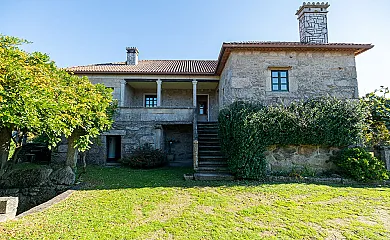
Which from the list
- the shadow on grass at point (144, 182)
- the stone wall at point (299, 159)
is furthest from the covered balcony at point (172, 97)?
the stone wall at point (299, 159)

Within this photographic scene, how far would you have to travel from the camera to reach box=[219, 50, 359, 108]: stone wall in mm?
9195

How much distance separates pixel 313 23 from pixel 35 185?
13.4 meters

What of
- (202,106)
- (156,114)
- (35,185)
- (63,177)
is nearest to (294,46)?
(156,114)

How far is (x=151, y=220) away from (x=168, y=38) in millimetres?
9413

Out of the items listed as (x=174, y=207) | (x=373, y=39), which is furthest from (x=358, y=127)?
(x=174, y=207)

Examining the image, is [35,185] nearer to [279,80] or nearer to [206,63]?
[279,80]

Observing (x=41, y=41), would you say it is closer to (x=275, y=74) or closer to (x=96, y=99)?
(x=96, y=99)

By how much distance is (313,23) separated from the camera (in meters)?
10.7

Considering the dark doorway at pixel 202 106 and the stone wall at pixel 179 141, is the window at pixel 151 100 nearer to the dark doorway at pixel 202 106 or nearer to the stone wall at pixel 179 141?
the dark doorway at pixel 202 106

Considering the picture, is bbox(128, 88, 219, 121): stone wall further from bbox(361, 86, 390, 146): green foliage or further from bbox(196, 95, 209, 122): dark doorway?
bbox(361, 86, 390, 146): green foliage

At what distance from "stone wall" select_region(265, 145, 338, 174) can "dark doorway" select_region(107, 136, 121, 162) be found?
7938mm

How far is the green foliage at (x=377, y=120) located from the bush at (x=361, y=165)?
869mm

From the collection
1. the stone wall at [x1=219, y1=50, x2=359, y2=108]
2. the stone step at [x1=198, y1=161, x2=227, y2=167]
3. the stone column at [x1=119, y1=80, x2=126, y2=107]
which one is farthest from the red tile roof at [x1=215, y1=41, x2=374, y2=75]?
the stone column at [x1=119, y1=80, x2=126, y2=107]

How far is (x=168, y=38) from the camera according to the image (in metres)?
11.3
